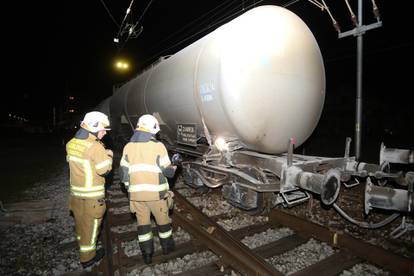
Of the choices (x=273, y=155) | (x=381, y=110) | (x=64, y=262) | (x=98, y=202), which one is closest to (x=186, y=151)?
(x=273, y=155)

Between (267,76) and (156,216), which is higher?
(267,76)

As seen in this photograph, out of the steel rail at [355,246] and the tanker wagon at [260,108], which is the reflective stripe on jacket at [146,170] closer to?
the tanker wagon at [260,108]

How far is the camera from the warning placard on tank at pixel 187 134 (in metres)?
5.32

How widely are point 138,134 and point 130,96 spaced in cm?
550

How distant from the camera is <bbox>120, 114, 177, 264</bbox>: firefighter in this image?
3.83 m

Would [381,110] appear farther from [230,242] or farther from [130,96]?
[230,242]

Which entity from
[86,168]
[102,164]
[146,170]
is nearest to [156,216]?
[146,170]

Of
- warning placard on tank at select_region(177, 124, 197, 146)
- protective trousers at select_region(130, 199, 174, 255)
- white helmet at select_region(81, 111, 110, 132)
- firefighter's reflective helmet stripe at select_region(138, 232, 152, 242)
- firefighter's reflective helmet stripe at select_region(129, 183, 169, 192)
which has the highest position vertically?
white helmet at select_region(81, 111, 110, 132)

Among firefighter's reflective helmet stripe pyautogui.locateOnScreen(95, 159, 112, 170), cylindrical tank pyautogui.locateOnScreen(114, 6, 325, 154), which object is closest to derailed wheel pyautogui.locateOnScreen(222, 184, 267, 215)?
cylindrical tank pyautogui.locateOnScreen(114, 6, 325, 154)

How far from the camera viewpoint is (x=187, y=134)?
5555 millimetres

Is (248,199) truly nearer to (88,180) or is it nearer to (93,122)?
(88,180)

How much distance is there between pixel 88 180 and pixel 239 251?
227cm

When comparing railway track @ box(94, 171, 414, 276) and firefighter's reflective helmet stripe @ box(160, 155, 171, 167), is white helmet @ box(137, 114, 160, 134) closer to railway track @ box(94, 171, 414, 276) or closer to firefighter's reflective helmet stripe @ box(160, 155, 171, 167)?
firefighter's reflective helmet stripe @ box(160, 155, 171, 167)

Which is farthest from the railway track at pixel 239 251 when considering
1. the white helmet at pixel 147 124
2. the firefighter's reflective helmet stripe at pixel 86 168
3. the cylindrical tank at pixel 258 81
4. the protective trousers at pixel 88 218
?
the white helmet at pixel 147 124
